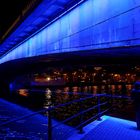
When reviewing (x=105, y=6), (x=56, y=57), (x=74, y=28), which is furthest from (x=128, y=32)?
(x=56, y=57)

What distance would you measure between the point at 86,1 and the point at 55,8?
322 cm

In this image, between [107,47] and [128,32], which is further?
[107,47]

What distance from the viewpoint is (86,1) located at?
14.6 m

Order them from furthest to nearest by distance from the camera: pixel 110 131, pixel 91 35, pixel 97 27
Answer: pixel 91 35, pixel 97 27, pixel 110 131

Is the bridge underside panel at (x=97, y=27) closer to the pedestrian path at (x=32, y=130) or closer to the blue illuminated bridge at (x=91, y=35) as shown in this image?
the blue illuminated bridge at (x=91, y=35)

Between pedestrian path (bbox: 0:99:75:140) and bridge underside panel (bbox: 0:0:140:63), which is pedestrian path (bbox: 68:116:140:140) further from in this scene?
bridge underside panel (bbox: 0:0:140:63)

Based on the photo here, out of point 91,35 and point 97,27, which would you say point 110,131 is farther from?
point 91,35

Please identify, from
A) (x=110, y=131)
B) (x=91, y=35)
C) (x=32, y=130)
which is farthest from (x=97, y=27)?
(x=110, y=131)

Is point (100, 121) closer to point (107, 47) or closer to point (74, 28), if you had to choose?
point (107, 47)

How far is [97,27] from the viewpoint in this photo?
1355 cm

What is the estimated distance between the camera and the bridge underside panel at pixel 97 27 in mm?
11164

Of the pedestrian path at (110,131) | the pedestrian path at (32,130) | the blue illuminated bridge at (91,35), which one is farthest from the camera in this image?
the pedestrian path at (32,130)

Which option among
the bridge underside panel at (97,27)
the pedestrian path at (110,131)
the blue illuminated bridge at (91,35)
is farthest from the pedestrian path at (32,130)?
the bridge underside panel at (97,27)

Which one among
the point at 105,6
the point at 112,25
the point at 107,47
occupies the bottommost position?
the point at 107,47
